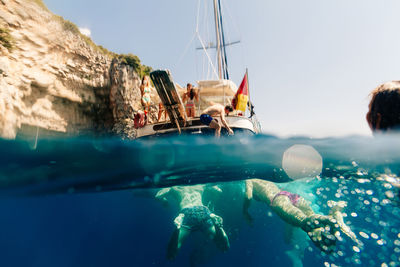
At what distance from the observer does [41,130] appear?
60.7 feet

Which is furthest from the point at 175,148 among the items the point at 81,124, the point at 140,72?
the point at 140,72

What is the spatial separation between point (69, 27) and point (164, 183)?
74.1 ft

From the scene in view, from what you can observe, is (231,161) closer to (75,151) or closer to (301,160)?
(301,160)

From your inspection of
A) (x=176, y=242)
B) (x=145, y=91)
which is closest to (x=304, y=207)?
(x=176, y=242)

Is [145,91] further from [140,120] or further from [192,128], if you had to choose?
[192,128]

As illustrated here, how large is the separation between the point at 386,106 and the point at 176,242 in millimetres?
8622

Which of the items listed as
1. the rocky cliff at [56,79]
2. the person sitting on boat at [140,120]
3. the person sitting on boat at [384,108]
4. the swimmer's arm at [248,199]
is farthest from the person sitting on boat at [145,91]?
the person sitting on boat at [384,108]

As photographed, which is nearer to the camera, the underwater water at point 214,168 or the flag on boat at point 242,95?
the underwater water at point 214,168

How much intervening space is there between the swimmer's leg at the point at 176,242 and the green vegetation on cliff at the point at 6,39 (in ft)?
64.1

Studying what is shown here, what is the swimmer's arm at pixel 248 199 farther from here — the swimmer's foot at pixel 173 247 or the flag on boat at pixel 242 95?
the flag on boat at pixel 242 95

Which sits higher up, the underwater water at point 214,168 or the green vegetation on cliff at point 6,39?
the green vegetation on cliff at point 6,39

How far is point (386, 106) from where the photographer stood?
229cm

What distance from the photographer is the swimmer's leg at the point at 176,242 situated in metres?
8.44

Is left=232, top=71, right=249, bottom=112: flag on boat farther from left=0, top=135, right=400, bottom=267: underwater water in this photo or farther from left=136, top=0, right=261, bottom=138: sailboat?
left=0, top=135, right=400, bottom=267: underwater water
